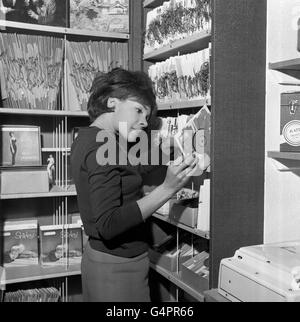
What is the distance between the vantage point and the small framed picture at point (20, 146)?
7.55ft

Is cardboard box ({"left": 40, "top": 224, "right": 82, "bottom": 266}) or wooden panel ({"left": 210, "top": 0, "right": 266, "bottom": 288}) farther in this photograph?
cardboard box ({"left": 40, "top": 224, "right": 82, "bottom": 266})

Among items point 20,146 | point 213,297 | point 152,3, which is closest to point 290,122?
point 213,297

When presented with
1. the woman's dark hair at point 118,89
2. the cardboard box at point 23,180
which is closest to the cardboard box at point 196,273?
the woman's dark hair at point 118,89

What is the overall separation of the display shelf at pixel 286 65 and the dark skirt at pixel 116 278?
0.93 meters

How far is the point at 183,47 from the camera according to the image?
2053 millimetres

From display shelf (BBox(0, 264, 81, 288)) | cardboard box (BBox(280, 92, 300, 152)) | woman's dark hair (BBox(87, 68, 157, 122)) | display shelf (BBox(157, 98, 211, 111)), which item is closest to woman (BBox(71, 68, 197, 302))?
woman's dark hair (BBox(87, 68, 157, 122))

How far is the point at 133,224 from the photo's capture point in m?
1.44

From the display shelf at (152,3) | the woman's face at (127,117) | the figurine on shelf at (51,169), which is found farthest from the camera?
the figurine on shelf at (51,169)

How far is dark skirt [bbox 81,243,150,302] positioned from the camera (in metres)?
1.61

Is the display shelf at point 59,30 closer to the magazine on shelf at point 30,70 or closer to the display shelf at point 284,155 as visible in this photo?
the magazine on shelf at point 30,70

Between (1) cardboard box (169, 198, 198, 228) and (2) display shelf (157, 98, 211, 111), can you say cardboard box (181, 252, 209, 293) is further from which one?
(2) display shelf (157, 98, 211, 111)

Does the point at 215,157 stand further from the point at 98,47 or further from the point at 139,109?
the point at 98,47

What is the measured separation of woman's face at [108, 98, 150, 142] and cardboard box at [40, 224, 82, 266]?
0.98m
